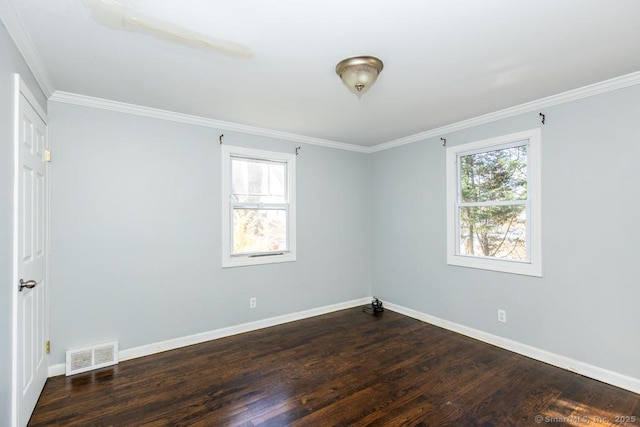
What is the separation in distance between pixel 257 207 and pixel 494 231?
2.71m

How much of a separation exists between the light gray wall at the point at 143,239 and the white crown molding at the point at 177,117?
0.20ft

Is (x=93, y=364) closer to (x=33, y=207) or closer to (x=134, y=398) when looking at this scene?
(x=134, y=398)

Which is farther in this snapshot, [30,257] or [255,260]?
[255,260]

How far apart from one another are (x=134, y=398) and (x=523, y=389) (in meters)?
2.99

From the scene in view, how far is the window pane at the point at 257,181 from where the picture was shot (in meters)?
3.81

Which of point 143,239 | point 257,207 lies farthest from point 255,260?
point 143,239

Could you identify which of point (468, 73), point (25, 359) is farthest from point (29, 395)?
point (468, 73)

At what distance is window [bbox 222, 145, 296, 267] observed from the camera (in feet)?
12.1

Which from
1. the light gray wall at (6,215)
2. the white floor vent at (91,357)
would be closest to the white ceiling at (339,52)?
the light gray wall at (6,215)

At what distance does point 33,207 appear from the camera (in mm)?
2268

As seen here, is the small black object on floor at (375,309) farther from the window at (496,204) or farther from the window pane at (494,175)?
the window pane at (494,175)

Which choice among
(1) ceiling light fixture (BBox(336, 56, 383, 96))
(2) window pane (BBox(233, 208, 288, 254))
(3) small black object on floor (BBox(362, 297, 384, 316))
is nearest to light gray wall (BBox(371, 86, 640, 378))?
(3) small black object on floor (BBox(362, 297, 384, 316))

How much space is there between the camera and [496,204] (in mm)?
3404

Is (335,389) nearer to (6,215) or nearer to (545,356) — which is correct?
(545,356)
